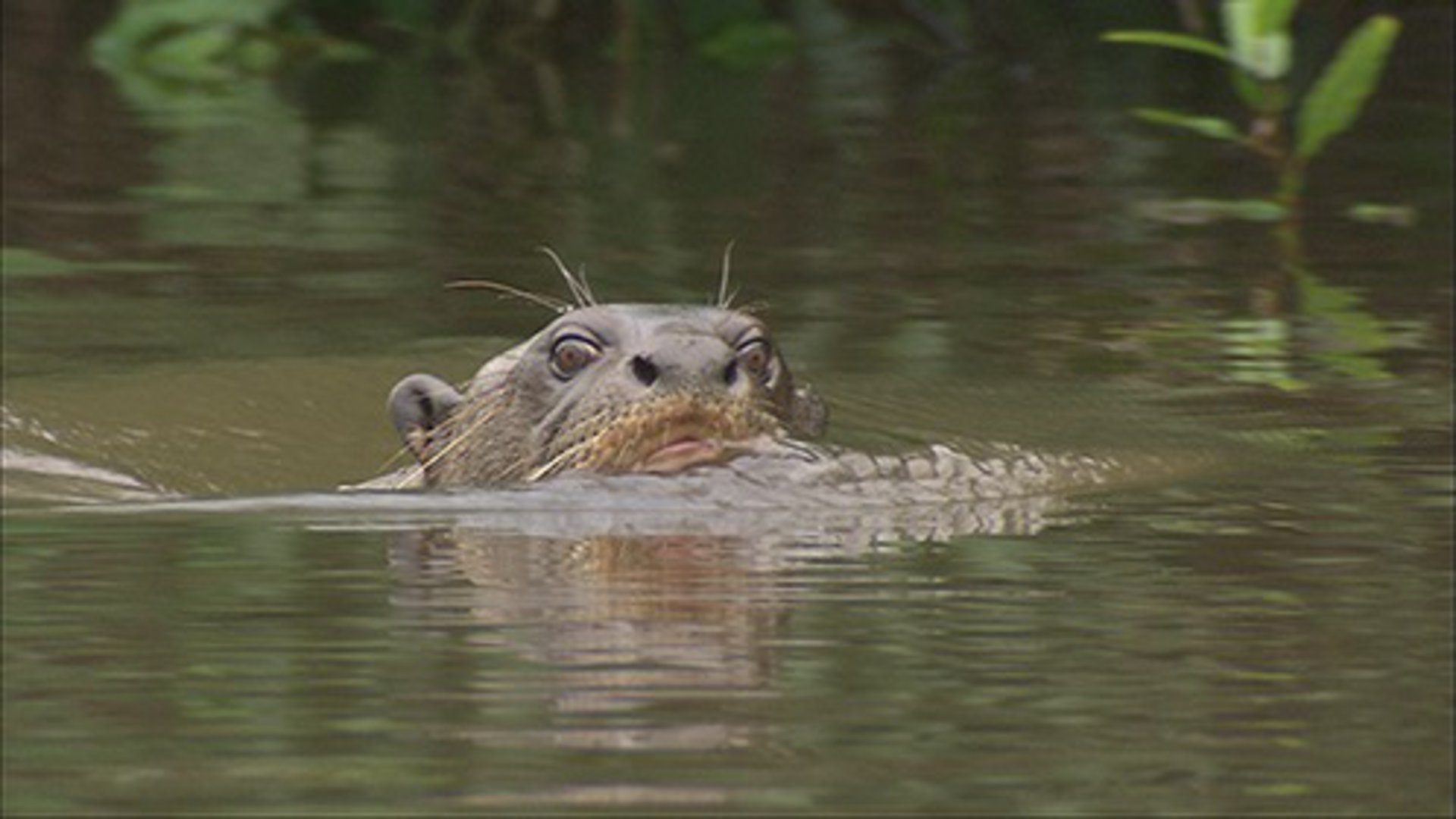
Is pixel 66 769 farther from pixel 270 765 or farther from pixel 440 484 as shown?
pixel 440 484

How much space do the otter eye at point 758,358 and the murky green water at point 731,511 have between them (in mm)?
584

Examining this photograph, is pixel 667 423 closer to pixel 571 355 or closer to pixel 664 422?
pixel 664 422

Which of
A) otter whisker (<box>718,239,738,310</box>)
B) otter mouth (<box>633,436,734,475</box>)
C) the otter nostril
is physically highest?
the otter nostril

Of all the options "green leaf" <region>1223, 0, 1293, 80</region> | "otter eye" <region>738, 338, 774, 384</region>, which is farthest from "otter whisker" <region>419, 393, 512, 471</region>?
"green leaf" <region>1223, 0, 1293, 80</region>

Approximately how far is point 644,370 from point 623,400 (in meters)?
0.08

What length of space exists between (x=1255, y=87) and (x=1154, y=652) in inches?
234

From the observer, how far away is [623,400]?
6875 millimetres

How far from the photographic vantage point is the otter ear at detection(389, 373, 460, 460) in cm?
780

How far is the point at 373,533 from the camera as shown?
6.42 metres

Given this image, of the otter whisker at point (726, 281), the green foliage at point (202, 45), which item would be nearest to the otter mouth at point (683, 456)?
the otter whisker at point (726, 281)

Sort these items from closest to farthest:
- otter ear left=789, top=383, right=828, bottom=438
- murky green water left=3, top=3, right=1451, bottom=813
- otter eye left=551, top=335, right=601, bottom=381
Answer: murky green water left=3, top=3, right=1451, bottom=813 < otter eye left=551, top=335, right=601, bottom=381 < otter ear left=789, top=383, right=828, bottom=438

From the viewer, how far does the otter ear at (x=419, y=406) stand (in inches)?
307

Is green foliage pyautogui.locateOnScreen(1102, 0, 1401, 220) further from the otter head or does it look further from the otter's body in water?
the otter head

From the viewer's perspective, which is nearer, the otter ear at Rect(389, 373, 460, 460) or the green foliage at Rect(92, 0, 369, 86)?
the otter ear at Rect(389, 373, 460, 460)
